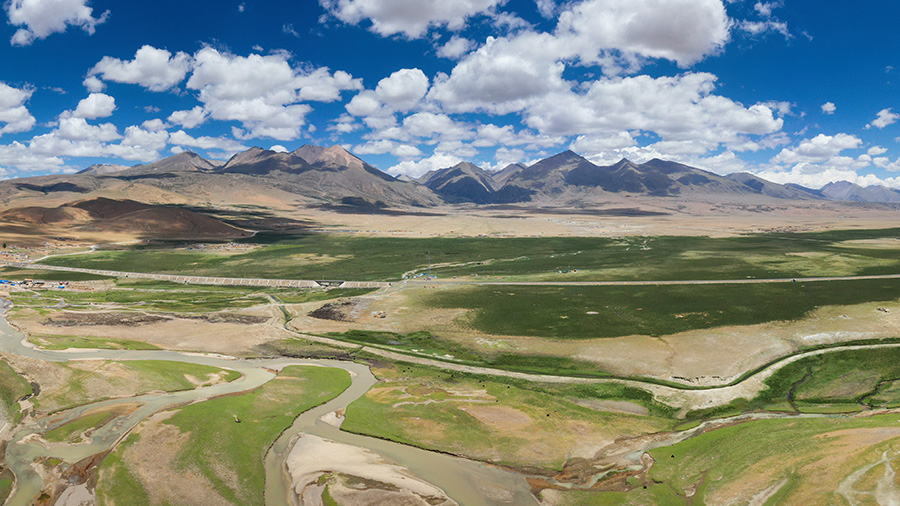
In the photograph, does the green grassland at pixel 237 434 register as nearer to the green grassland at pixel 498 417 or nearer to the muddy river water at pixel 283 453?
the muddy river water at pixel 283 453

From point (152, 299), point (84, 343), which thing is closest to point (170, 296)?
point (152, 299)

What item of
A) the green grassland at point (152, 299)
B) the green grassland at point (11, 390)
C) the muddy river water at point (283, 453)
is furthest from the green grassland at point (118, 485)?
the green grassland at point (152, 299)

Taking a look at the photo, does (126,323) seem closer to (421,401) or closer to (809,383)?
(421,401)

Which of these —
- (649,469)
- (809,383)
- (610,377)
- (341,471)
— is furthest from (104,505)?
(809,383)

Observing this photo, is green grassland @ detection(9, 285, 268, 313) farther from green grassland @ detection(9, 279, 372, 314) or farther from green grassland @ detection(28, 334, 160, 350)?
green grassland @ detection(28, 334, 160, 350)

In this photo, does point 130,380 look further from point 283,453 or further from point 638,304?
point 638,304

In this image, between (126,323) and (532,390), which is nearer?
(532,390)

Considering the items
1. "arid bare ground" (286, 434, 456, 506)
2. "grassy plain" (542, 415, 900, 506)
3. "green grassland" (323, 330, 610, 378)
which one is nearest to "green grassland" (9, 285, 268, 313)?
"green grassland" (323, 330, 610, 378)
